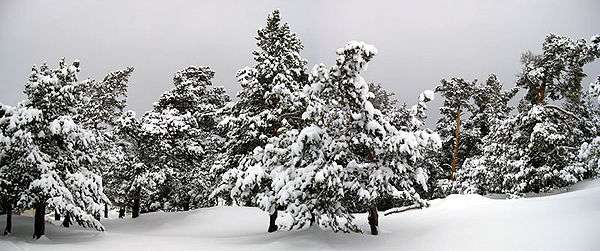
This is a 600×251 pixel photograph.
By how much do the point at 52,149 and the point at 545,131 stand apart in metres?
20.1

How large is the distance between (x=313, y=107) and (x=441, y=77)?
2118cm

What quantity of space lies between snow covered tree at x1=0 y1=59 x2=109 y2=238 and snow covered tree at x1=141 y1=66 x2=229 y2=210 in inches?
329

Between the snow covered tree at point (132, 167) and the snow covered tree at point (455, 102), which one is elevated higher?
the snow covered tree at point (455, 102)

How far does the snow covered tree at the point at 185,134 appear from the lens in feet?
82.8

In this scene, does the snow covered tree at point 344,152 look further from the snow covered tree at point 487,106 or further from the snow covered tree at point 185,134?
the snow covered tree at point 487,106

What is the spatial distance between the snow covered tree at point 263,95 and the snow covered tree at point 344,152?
4.05m

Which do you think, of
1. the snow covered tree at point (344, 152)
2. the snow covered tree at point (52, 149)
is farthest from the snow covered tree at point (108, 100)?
the snow covered tree at point (344, 152)

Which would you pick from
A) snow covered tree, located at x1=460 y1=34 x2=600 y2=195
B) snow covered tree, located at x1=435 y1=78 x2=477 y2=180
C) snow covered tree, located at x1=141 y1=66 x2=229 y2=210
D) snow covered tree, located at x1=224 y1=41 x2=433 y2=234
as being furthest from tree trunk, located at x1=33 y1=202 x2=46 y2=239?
Result: snow covered tree, located at x1=435 y1=78 x2=477 y2=180

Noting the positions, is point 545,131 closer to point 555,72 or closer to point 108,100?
point 555,72

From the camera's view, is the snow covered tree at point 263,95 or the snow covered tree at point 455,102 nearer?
the snow covered tree at point 263,95

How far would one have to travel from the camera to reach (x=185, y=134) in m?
26.6

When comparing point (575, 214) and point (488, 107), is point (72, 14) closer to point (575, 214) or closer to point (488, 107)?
point (575, 214)

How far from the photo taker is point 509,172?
22188 millimetres

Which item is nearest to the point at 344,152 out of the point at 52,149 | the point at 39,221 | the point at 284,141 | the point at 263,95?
the point at 284,141
